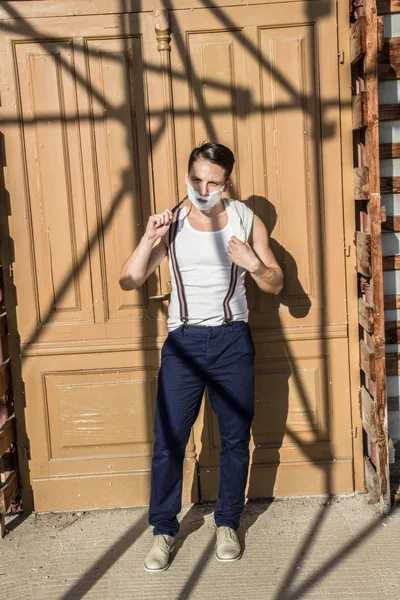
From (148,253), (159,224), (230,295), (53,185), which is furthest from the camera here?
(53,185)

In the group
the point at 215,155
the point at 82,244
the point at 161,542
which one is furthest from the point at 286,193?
the point at 161,542

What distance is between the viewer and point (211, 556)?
13.9 ft

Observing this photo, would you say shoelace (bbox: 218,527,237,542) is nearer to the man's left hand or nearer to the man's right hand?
the man's left hand

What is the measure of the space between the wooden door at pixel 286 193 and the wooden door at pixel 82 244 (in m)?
0.32

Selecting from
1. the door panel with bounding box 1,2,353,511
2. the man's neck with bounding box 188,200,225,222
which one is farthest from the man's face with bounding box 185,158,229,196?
the door panel with bounding box 1,2,353,511

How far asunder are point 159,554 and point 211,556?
0.99 ft

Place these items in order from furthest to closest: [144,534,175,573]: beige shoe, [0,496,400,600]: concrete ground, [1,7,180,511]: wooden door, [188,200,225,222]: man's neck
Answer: [1,7,180,511]: wooden door → [188,200,225,222]: man's neck → [144,534,175,573]: beige shoe → [0,496,400,600]: concrete ground

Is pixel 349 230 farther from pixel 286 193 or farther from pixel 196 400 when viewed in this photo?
pixel 196 400

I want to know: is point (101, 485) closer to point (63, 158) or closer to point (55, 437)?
point (55, 437)

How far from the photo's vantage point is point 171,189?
459 centimetres

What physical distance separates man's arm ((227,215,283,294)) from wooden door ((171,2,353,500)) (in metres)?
0.38

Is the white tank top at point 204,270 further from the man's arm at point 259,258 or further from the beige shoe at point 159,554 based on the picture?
the beige shoe at point 159,554

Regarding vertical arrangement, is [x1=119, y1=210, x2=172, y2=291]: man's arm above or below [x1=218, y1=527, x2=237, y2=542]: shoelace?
above

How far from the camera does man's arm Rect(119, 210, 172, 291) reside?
155 inches
